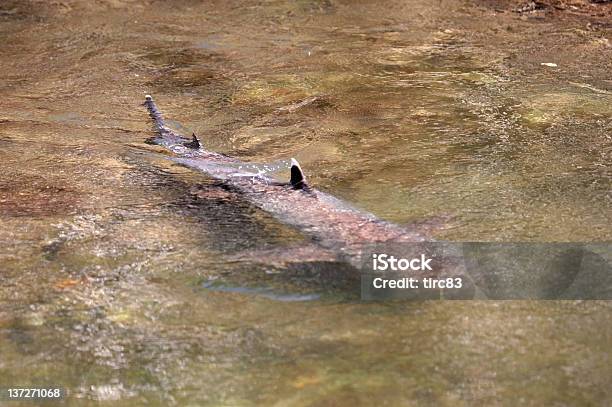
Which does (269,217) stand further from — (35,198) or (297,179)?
(35,198)

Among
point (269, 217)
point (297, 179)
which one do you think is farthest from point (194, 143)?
point (269, 217)

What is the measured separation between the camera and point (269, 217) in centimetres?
442

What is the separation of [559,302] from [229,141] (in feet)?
9.45

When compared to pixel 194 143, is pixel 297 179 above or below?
above

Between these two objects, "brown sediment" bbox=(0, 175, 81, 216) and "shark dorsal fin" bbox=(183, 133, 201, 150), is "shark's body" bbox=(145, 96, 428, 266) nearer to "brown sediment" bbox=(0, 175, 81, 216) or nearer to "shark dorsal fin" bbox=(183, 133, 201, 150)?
"shark dorsal fin" bbox=(183, 133, 201, 150)

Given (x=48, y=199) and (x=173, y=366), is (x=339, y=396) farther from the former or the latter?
(x=48, y=199)

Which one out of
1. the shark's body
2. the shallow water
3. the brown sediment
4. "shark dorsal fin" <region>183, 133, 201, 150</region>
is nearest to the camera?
the shallow water

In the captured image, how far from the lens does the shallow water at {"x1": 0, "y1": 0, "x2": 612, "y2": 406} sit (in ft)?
10.2

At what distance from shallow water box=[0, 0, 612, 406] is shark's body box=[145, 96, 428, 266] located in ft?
0.39

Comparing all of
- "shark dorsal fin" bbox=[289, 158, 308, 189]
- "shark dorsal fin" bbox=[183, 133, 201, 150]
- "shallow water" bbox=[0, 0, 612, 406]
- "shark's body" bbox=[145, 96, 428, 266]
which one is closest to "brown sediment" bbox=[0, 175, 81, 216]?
"shallow water" bbox=[0, 0, 612, 406]

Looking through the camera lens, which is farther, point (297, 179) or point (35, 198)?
point (35, 198)

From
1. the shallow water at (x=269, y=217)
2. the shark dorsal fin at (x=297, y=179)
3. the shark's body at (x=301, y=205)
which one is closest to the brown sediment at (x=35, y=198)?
the shallow water at (x=269, y=217)

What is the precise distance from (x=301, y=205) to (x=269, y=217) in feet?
0.57

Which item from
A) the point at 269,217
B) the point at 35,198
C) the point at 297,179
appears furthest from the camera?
the point at 35,198
